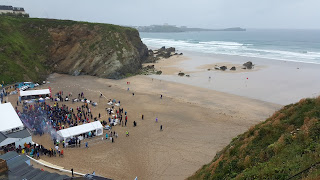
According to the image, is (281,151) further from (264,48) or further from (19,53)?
(264,48)

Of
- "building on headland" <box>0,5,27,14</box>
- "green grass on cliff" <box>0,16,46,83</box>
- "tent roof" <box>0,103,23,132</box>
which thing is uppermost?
"building on headland" <box>0,5,27,14</box>

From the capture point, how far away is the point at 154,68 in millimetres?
57469

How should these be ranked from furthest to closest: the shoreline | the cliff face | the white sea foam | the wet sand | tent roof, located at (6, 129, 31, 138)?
the white sea foam → the cliff face → the shoreline → tent roof, located at (6, 129, 31, 138) → the wet sand

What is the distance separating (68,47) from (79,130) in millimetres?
33127

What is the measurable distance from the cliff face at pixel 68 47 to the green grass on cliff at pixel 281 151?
1497 inches

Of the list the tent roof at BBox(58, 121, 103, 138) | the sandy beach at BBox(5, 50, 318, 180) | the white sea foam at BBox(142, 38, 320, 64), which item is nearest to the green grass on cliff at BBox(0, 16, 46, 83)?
the sandy beach at BBox(5, 50, 318, 180)

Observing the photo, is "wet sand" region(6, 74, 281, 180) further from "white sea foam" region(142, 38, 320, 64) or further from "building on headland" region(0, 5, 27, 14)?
"white sea foam" region(142, 38, 320, 64)

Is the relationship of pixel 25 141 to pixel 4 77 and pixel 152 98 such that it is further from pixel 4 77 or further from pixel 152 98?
pixel 4 77

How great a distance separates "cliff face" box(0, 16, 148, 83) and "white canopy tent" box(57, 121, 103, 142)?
81.2 ft

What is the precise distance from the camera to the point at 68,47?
1970 inches

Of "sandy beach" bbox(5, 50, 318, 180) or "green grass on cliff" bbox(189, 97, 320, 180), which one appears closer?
"green grass on cliff" bbox(189, 97, 320, 180)

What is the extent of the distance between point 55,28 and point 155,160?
4408 centimetres

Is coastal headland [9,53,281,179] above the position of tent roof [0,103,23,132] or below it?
below

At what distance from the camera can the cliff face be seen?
1780 inches
